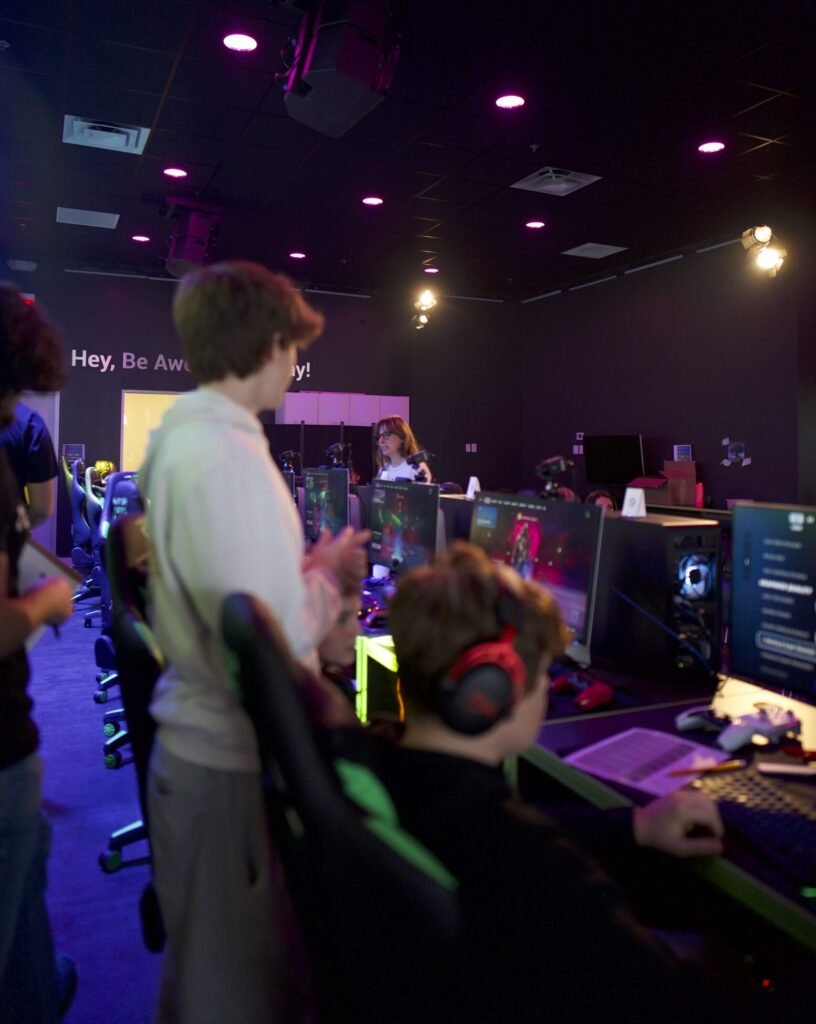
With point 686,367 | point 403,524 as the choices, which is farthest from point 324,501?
point 686,367

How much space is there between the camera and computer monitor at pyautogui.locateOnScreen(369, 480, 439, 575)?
3.27 meters

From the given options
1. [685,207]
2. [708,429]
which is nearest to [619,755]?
[685,207]

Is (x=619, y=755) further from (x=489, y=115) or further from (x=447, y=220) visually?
(x=447, y=220)

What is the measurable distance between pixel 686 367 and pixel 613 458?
1.27 m

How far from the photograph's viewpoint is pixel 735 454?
766cm

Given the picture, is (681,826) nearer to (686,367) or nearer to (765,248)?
(765,248)

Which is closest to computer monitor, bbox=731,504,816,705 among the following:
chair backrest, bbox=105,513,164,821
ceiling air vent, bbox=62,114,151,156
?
chair backrest, bbox=105,513,164,821

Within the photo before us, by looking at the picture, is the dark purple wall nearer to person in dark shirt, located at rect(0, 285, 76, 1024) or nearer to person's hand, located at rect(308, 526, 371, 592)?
person's hand, located at rect(308, 526, 371, 592)

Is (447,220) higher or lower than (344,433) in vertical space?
higher

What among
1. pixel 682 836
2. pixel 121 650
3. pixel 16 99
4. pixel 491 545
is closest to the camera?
pixel 682 836

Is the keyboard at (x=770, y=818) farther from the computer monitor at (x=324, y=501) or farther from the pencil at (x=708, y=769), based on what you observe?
the computer monitor at (x=324, y=501)

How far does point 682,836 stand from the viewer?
1.31 m

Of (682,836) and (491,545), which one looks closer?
(682,836)

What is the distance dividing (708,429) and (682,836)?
7.27 metres
